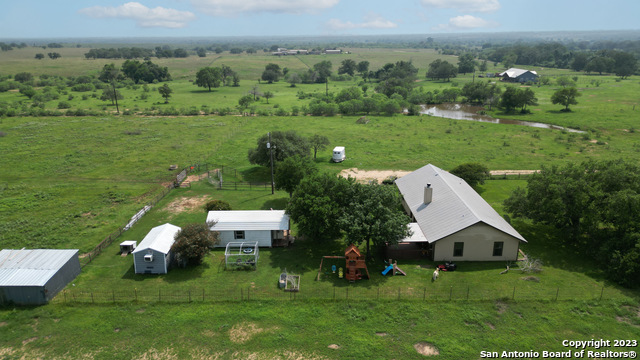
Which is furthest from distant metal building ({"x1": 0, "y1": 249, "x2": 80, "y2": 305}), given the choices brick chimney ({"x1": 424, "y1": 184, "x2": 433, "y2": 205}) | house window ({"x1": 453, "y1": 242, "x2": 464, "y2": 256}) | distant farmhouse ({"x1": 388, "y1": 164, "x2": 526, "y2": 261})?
brick chimney ({"x1": 424, "y1": 184, "x2": 433, "y2": 205})

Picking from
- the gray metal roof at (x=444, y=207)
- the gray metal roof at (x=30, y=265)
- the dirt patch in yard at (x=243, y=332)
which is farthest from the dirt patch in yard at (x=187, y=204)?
the gray metal roof at (x=444, y=207)

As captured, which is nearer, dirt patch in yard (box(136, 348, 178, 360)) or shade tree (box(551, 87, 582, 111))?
dirt patch in yard (box(136, 348, 178, 360))

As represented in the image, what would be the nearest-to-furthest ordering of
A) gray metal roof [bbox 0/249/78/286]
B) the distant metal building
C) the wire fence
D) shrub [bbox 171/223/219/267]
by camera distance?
the distant metal building < gray metal roof [bbox 0/249/78/286] < the wire fence < shrub [bbox 171/223/219/267]

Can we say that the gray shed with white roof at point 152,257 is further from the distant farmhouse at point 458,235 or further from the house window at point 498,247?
the house window at point 498,247

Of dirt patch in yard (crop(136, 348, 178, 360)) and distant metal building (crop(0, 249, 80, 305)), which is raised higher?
distant metal building (crop(0, 249, 80, 305))

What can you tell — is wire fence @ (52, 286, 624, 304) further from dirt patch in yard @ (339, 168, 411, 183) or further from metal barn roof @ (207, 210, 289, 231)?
dirt patch in yard @ (339, 168, 411, 183)

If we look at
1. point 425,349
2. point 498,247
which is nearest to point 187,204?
point 425,349

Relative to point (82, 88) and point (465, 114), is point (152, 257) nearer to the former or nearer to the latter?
point (465, 114)

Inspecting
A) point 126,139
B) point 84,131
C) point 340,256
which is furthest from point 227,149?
point 340,256
